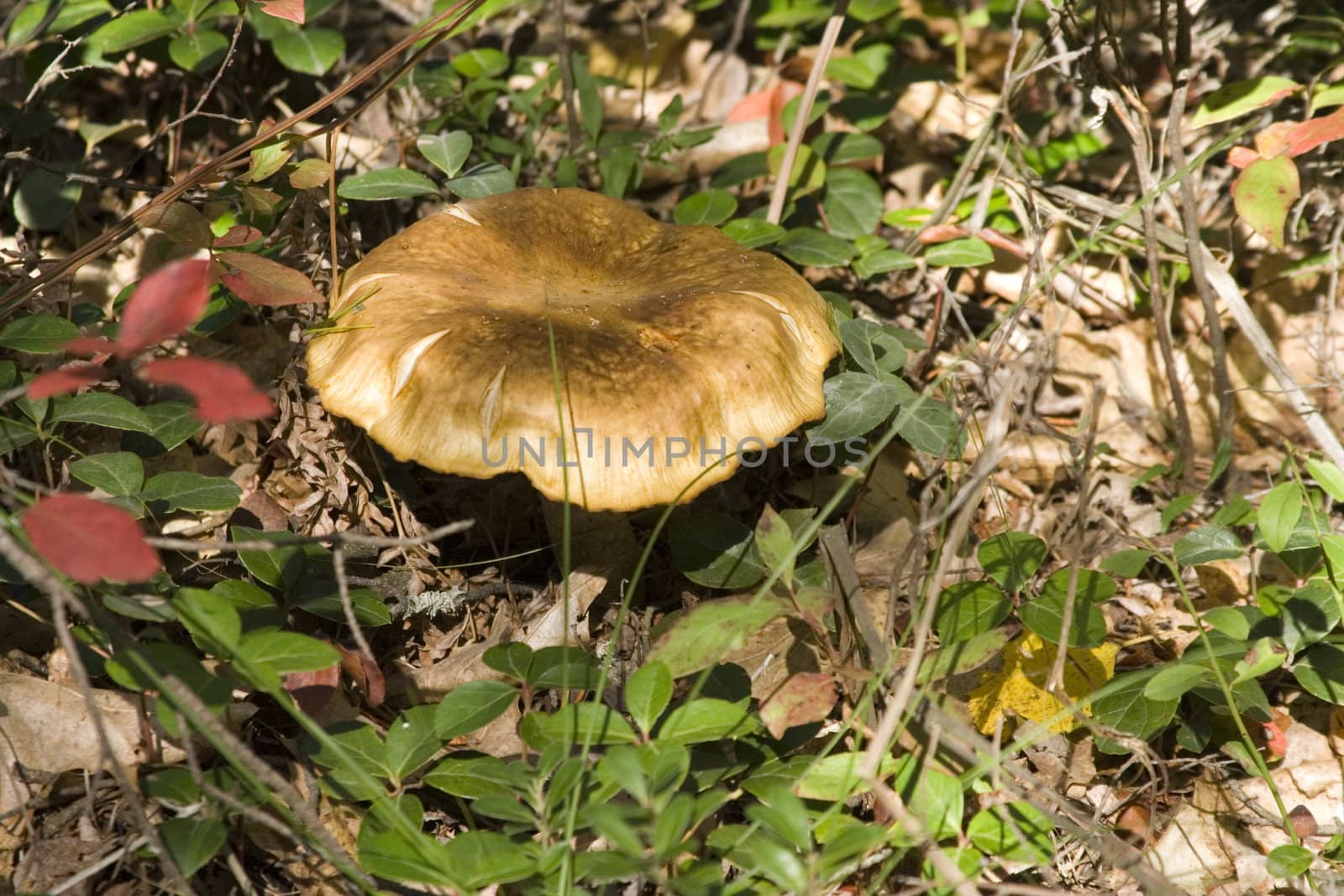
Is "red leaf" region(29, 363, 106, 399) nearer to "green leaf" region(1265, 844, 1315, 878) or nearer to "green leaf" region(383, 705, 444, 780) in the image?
"green leaf" region(383, 705, 444, 780)

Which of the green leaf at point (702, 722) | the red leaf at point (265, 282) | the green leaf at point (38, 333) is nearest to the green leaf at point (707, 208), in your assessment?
the red leaf at point (265, 282)

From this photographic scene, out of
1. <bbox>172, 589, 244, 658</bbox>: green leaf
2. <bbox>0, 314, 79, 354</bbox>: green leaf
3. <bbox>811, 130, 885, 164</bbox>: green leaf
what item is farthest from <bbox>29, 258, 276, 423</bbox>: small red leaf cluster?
<bbox>811, 130, 885, 164</bbox>: green leaf

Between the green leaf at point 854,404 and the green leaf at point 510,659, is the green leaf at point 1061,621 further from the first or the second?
the green leaf at point 510,659

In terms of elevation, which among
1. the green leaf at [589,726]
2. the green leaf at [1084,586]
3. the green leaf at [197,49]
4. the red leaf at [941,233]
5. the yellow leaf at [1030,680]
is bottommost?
the yellow leaf at [1030,680]

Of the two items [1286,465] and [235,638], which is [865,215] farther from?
[235,638]

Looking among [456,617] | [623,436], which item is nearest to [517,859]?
[623,436]

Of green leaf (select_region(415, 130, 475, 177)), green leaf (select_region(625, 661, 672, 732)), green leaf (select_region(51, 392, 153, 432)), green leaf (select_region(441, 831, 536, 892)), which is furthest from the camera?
green leaf (select_region(415, 130, 475, 177))
